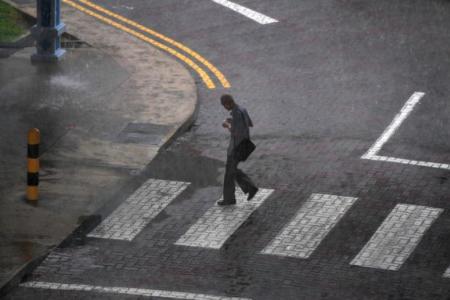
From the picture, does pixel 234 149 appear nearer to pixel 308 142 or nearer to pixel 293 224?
pixel 293 224

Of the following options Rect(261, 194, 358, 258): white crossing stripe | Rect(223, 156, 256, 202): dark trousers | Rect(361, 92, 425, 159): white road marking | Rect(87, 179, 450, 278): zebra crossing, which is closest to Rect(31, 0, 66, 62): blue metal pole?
Rect(87, 179, 450, 278): zebra crossing

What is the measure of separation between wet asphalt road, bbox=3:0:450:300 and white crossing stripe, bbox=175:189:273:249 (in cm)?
16

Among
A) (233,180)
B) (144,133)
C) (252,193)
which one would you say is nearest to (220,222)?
(233,180)

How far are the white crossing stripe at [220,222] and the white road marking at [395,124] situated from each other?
2.45 metres

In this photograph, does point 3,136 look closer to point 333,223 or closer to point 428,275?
point 333,223

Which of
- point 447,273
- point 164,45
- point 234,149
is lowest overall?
point 164,45

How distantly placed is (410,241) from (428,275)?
1.13 meters

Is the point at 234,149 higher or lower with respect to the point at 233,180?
higher

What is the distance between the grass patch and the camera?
26.6 m

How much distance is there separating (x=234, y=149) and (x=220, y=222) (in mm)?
1158

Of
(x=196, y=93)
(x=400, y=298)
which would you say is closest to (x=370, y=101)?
(x=196, y=93)

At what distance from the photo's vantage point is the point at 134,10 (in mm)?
28719

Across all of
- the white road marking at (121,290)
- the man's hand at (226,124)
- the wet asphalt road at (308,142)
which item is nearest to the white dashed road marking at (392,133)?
the wet asphalt road at (308,142)

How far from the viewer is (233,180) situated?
1794cm
